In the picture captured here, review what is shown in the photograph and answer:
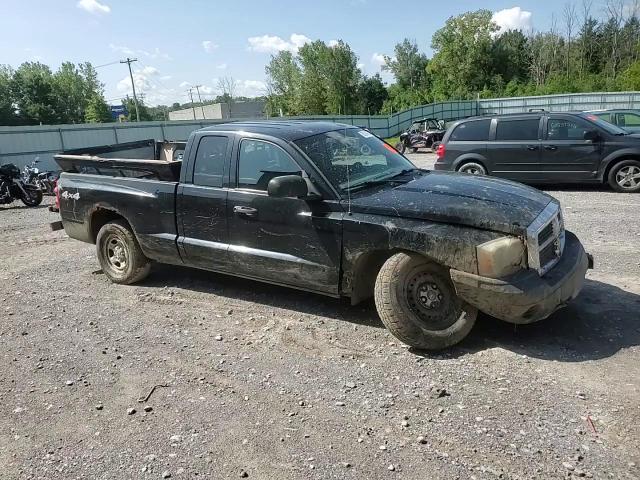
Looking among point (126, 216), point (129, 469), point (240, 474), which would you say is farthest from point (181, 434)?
point (126, 216)

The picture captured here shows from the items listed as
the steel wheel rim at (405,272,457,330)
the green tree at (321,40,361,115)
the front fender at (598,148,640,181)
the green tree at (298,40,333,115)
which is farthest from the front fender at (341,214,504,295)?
the green tree at (298,40,333,115)

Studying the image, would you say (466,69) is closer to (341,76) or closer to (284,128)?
(341,76)

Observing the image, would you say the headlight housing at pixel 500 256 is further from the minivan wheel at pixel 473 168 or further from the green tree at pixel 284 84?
the green tree at pixel 284 84

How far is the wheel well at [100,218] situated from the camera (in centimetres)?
628

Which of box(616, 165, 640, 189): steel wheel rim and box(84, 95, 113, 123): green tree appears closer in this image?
box(616, 165, 640, 189): steel wheel rim

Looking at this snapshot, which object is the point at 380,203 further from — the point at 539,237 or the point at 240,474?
the point at 240,474

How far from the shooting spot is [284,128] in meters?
5.14

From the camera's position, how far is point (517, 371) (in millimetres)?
3719

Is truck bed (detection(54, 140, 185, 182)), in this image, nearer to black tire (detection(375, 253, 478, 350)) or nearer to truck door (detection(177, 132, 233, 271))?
truck door (detection(177, 132, 233, 271))

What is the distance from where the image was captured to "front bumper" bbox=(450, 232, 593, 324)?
12.2ft

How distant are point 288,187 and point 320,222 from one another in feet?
1.34

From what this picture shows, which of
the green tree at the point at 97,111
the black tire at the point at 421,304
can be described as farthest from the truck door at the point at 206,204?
the green tree at the point at 97,111

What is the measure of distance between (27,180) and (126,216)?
1132 cm

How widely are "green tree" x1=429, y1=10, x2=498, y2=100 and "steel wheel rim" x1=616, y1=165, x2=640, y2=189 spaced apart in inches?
2106
